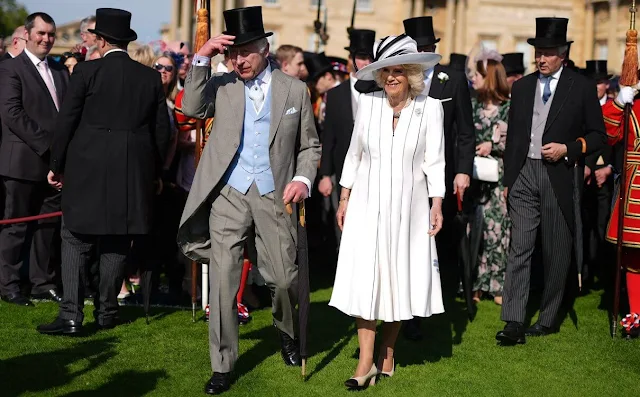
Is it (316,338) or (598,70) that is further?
(598,70)

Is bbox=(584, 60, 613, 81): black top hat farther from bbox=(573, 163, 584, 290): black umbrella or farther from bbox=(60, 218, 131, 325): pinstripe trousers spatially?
bbox=(60, 218, 131, 325): pinstripe trousers

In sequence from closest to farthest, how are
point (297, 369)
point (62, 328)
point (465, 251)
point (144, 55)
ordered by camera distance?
point (297, 369) < point (62, 328) < point (465, 251) < point (144, 55)

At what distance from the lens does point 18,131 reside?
29.8 feet

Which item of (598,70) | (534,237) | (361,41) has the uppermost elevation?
(361,41)

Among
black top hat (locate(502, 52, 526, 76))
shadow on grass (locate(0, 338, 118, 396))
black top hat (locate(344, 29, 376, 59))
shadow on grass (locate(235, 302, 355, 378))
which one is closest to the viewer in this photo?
shadow on grass (locate(0, 338, 118, 396))

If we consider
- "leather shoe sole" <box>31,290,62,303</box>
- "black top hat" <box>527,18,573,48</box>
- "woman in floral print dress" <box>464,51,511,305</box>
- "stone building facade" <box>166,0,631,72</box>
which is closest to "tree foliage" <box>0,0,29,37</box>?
"stone building facade" <box>166,0,631,72</box>

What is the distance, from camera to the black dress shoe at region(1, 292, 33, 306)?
913 cm

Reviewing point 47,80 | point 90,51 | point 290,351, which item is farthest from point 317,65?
point 290,351

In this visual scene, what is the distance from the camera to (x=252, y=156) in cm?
682

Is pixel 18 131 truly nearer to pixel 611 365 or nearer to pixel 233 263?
pixel 233 263

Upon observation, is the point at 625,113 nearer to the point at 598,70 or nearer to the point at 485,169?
the point at 485,169

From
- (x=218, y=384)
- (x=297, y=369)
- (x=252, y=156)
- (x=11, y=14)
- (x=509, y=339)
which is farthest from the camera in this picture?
(x=11, y=14)

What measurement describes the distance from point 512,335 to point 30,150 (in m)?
4.42

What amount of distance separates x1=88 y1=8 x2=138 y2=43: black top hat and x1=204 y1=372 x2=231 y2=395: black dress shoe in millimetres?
2847
